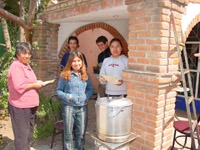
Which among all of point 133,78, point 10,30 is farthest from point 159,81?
point 10,30

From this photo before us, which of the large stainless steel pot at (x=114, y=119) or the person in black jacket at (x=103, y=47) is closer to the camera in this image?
the large stainless steel pot at (x=114, y=119)

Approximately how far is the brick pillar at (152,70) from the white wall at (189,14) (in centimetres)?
26

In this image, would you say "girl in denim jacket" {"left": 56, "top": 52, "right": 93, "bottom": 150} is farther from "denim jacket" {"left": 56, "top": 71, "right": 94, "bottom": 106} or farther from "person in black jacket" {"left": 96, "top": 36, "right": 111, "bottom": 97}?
"person in black jacket" {"left": 96, "top": 36, "right": 111, "bottom": 97}

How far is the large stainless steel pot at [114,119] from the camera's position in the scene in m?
2.25

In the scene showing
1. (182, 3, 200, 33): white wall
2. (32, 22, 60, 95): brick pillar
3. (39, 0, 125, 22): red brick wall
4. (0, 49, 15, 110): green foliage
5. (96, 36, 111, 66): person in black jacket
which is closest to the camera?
(182, 3, 200, 33): white wall

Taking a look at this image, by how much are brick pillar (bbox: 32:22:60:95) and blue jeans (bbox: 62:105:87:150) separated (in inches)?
100

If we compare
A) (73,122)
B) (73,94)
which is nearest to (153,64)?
(73,94)

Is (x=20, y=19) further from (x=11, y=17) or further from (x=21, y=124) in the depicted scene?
(x=21, y=124)

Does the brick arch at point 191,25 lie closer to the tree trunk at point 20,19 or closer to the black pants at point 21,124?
the black pants at point 21,124

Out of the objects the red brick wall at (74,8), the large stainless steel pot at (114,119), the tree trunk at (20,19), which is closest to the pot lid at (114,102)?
the large stainless steel pot at (114,119)

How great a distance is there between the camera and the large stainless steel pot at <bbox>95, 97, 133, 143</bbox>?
225 centimetres

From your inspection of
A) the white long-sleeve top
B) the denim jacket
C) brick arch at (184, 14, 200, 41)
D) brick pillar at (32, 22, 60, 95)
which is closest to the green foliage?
brick pillar at (32, 22, 60, 95)

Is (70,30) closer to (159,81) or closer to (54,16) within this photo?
(54,16)

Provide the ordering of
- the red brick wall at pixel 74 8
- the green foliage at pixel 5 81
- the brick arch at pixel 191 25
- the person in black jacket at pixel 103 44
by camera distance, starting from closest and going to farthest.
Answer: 1. the brick arch at pixel 191 25
2. the red brick wall at pixel 74 8
3. the person in black jacket at pixel 103 44
4. the green foliage at pixel 5 81
